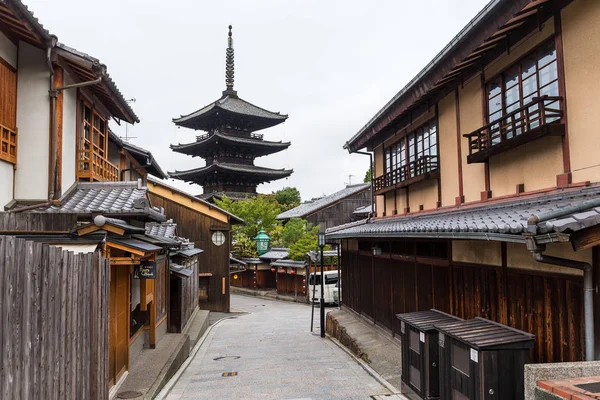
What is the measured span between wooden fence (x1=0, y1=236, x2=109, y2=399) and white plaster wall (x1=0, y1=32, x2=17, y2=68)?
518cm

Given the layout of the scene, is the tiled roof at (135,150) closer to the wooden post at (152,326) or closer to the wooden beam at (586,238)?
the wooden post at (152,326)

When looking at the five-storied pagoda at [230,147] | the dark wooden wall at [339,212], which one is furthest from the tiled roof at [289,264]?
the five-storied pagoda at [230,147]

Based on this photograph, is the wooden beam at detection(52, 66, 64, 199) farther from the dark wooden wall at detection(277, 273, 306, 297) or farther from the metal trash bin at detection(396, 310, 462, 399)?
the dark wooden wall at detection(277, 273, 306, 297)

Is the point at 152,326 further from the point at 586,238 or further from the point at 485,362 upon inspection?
the point at 586,238

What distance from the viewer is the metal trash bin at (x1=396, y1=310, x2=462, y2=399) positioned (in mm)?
7875

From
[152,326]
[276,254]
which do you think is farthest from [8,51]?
[276,254]

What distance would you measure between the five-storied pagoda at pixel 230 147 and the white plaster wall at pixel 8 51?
117 feet

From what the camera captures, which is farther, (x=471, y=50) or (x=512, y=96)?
(x=471, y=50)

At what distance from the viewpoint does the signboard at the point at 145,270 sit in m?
10.6

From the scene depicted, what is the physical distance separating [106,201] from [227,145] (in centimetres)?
3797

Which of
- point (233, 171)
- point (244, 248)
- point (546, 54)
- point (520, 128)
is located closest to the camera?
point (546, 54)

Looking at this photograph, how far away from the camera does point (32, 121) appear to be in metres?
9.89

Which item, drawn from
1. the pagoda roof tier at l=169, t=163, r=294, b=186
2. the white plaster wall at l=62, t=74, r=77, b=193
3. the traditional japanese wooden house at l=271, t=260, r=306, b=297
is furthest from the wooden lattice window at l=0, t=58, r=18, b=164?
the pagoda roof tier at l=169, t=163, r=294, b=186

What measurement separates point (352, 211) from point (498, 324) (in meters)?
40.6
